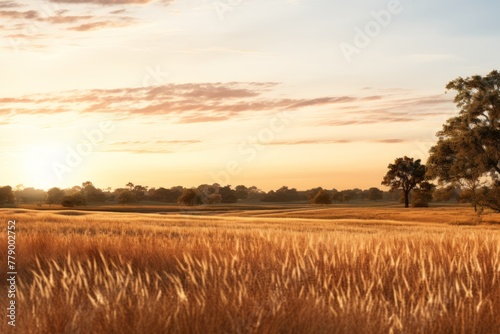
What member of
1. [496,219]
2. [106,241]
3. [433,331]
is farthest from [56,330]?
[496,219]

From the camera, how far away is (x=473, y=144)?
46.3m

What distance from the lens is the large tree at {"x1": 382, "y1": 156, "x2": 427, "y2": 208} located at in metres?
96.7

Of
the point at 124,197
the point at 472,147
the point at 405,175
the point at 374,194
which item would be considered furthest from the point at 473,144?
the point at 374,194

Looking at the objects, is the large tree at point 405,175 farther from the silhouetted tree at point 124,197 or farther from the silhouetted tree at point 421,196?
the silhouetted tree at point 124,197

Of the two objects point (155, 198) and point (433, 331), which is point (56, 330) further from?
point (155, 198)

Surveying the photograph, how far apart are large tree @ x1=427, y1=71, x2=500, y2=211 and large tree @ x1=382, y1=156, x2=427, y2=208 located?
157 feet

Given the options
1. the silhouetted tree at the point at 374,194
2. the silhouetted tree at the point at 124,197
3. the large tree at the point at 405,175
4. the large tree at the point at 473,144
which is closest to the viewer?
the large tree at the point at 473,144

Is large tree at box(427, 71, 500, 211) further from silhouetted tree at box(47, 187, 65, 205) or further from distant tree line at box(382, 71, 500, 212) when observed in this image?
silhouetted tree at box(47, 187, 65, 205)

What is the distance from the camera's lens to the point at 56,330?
509 centimetres

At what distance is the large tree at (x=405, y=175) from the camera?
96.7 m

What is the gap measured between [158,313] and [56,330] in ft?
2.68

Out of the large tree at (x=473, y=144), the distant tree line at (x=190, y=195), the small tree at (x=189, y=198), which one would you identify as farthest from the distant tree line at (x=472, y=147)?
the small tree at (x=189, y=198)

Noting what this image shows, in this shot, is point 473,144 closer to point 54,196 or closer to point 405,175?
point 405,175

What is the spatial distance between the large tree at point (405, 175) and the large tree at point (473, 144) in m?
47.9
